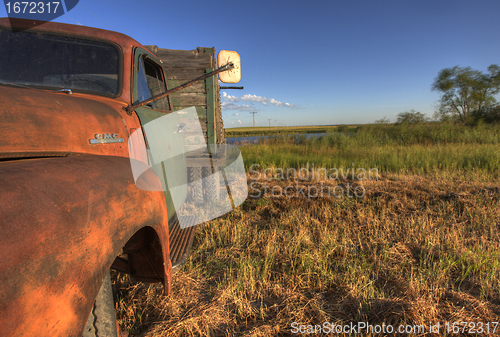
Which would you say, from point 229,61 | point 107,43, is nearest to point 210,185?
point 229,61

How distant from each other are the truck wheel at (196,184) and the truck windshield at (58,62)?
2281 mm

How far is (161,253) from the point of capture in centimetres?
140

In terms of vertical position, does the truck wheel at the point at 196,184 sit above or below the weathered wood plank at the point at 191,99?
below

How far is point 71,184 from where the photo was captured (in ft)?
2.80

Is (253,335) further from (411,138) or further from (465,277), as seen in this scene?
(411,138)

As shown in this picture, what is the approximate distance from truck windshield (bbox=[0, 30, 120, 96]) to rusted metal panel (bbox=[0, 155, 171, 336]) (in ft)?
3.76

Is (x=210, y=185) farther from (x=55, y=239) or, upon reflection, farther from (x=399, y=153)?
(x=399, y=153)

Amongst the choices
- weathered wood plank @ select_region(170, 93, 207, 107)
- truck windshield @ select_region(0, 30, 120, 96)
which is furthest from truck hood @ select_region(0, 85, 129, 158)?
weathered wood plank @ select_region(170, 93, 207, 107)

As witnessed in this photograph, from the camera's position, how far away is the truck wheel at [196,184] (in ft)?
13.5

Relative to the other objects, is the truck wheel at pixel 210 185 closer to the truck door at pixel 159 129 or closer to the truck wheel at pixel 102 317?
the truck door at pixel 159 129

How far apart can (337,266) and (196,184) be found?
264 centimetres

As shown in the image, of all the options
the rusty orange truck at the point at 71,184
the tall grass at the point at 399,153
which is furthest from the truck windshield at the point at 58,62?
the tall grass at the point at 399,153

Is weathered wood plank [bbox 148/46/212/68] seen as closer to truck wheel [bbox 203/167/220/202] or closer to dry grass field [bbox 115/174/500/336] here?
truck wheel [bbox 203/167/220/202]

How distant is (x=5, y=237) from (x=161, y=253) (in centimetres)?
87
